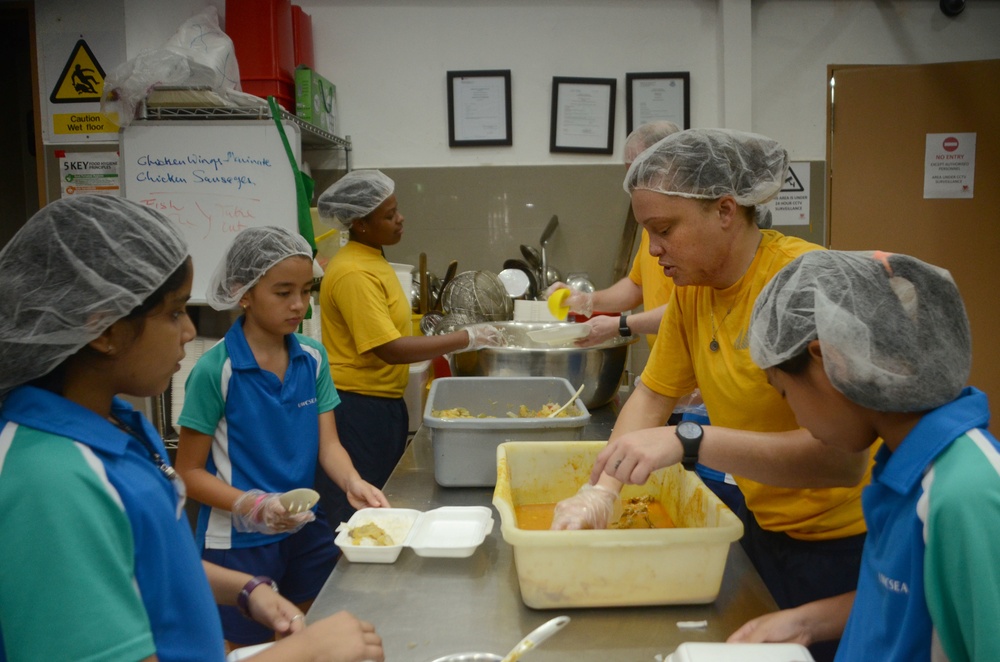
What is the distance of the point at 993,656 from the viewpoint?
25.1 inches

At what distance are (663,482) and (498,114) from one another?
8.38ft

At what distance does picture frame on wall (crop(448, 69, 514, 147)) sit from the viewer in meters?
3.53

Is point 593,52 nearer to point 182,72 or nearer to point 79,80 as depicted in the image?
point 182,72

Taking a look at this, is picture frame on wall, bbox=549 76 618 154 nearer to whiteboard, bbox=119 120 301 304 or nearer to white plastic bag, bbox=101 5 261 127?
whiteboard, bbox=119 120 301 304

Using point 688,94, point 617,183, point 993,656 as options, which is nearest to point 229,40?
point 617,183

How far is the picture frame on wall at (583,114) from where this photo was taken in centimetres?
354

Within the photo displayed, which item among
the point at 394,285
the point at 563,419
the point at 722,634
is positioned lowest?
the point at 722,634

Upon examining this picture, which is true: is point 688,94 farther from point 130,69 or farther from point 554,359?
point 130,69

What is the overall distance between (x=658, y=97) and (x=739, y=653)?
3.17 meters

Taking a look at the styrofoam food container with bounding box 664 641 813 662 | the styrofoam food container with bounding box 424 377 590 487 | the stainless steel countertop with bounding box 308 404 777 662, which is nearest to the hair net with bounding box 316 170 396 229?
the styrofoam food container with bounding box 424 377 590 487

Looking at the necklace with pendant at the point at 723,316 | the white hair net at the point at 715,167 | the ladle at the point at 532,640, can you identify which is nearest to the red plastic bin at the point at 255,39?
the white hair net at the point at 715,167

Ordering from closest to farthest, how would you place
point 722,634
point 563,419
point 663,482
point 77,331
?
point 77,331 < point 722,634 < point 663,482 < point 563,419

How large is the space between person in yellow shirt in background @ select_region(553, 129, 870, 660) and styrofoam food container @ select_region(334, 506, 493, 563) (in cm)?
23

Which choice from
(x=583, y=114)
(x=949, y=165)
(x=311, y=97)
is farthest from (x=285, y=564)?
(x=949, y=165)
